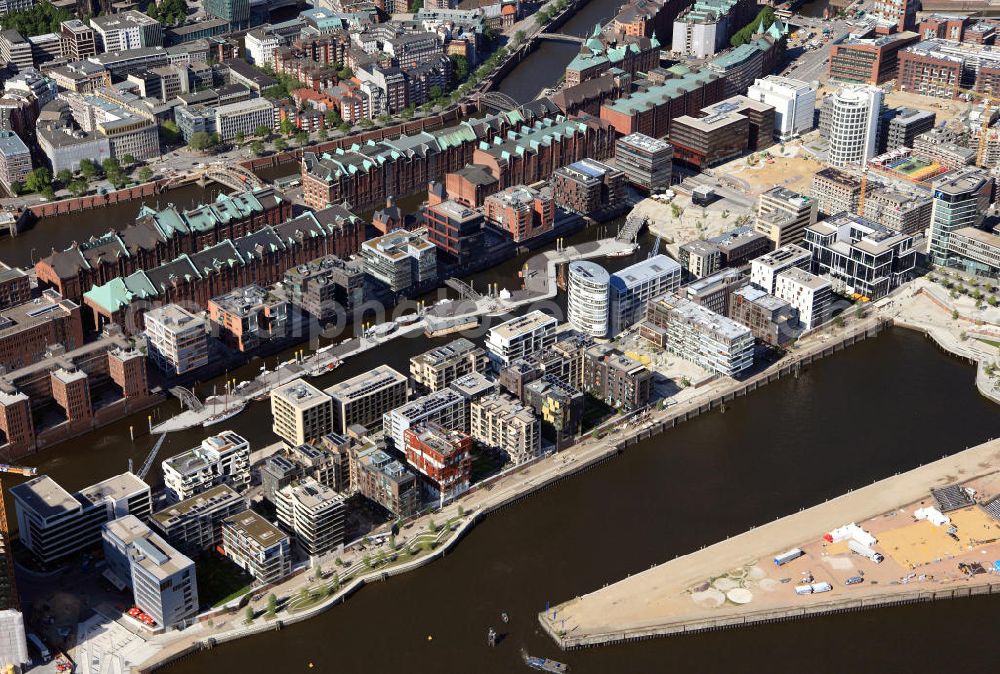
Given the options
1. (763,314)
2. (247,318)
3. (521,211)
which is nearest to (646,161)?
(521,211)

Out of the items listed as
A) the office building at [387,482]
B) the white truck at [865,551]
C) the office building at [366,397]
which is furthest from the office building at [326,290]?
the white truck at [865,551]

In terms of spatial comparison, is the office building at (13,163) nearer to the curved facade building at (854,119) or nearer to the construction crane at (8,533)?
the construction crane at (8,533)

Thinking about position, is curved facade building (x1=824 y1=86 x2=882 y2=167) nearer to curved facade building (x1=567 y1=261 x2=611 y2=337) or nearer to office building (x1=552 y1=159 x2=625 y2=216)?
office building (x1=552 y1=159 x2=625 y2=216)

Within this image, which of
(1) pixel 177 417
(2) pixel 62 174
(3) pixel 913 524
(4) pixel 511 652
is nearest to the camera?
(4) pixel 511 652

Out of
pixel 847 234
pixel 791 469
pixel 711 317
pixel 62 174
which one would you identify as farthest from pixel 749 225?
pixel 62 174

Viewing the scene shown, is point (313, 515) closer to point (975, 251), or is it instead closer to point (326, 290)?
point (326, 290)

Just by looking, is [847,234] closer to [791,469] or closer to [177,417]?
[791,469]

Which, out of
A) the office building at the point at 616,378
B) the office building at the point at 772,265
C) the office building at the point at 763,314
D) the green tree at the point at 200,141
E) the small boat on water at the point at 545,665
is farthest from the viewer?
the green tree at the point at 200,141
